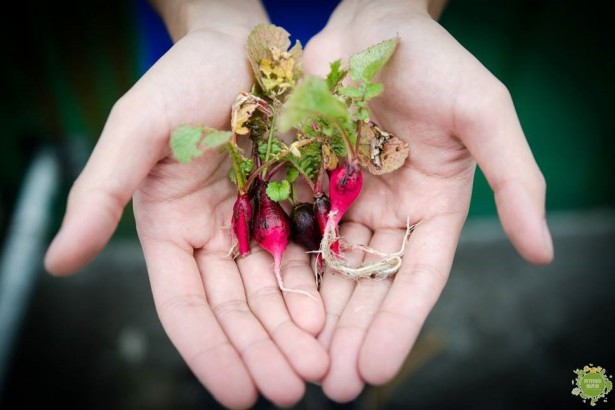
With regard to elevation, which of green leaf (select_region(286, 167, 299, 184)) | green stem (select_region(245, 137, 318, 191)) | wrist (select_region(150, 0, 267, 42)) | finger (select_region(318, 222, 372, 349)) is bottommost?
finger (select_region(318, 222, 372, 349))

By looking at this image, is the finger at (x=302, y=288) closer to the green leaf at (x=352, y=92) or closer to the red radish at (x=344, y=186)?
the red radish at (x=344, y=186)

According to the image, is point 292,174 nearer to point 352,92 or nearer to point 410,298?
point 352,92

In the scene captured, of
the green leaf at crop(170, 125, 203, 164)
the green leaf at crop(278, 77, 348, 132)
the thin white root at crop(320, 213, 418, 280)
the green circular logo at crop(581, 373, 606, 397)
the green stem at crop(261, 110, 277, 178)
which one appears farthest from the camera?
the green circular logo at crop(581, 373, 606, 397)

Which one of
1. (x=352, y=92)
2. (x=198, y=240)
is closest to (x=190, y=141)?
(x=198, y=240)

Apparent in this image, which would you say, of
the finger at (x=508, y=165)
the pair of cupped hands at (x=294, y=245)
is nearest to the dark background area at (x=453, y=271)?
the pair of cupped hands at (x=294, y=245)

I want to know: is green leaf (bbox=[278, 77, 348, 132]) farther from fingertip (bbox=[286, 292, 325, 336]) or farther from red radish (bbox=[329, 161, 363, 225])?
fingertip (bbox=[286, 292, 325, 336])

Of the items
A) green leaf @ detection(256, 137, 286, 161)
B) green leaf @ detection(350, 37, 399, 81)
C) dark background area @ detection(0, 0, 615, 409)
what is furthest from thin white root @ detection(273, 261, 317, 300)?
dark background area @ detection(0, 0, 615, 409)
